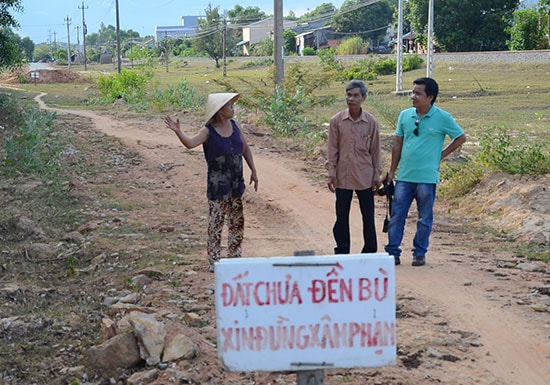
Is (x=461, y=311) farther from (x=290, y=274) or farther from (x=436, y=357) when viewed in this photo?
(x=290, y=274)

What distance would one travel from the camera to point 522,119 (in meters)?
23.8

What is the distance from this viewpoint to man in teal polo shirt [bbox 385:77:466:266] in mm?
7336

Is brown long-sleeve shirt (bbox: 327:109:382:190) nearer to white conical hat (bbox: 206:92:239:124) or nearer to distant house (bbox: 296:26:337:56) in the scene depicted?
white conical hat (bbox: 206:92:239:124)

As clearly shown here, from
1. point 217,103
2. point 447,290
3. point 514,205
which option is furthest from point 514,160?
point 217,103

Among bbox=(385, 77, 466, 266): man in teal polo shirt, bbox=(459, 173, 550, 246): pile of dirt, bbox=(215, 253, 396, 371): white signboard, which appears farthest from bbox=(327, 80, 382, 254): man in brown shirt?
bbox=(215, 253, 396, 371): white signboard

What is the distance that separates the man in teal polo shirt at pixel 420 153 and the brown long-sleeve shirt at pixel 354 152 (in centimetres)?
40

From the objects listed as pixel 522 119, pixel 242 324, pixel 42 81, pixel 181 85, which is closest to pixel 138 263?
pixel 242 324

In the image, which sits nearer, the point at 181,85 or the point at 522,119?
the point at 522,119

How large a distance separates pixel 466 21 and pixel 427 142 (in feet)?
183

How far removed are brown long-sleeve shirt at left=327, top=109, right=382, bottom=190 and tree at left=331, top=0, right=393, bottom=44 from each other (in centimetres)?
8850

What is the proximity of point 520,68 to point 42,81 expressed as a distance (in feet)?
116

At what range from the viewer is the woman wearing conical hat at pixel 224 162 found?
685 centimetres

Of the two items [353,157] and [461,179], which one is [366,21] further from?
[353,157]

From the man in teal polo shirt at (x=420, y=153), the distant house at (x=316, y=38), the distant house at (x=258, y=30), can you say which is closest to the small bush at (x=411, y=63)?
the distant house at (x=316, y=38)
